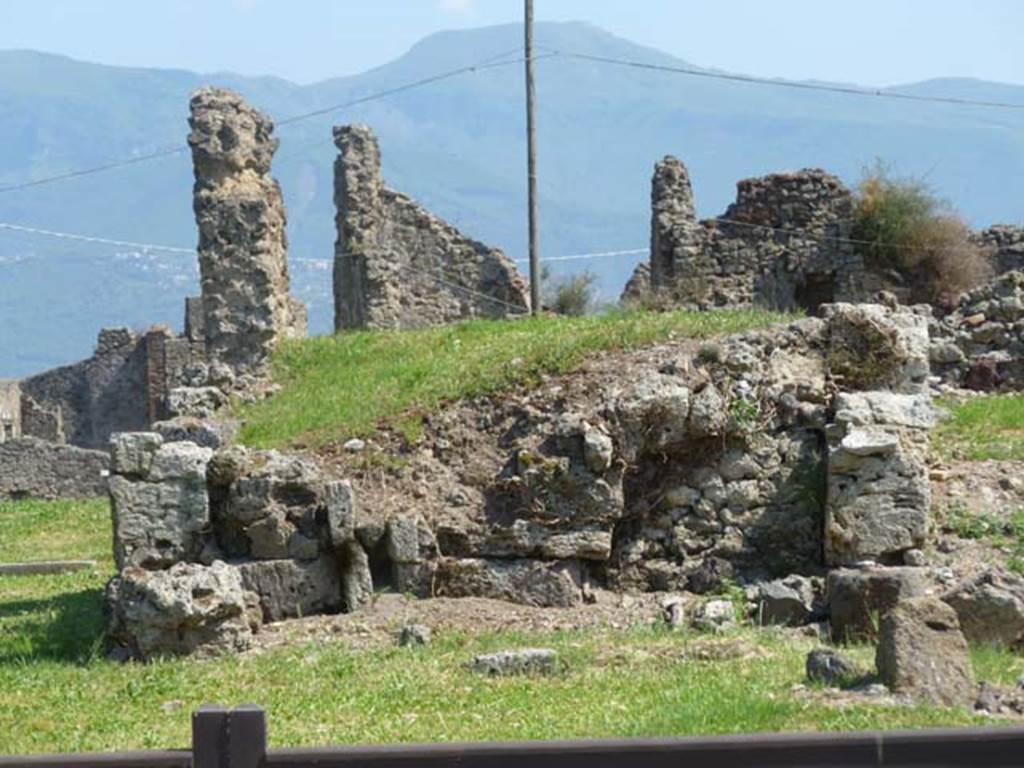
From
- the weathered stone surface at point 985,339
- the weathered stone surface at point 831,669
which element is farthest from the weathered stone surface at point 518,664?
the weathered stone surface at point 985,339

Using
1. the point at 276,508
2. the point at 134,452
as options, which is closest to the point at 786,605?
the point at 276,508

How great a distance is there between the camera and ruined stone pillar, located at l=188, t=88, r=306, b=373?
898 inches

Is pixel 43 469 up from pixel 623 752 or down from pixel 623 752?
up

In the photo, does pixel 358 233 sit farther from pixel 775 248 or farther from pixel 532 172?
pixel 775 248

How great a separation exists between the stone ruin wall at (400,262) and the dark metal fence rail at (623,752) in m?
30.3

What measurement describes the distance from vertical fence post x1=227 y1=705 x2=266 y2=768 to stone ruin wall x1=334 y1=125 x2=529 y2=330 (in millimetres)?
30264

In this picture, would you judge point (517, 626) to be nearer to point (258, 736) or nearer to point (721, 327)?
point (721, 327)

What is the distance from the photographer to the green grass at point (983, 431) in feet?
61.2

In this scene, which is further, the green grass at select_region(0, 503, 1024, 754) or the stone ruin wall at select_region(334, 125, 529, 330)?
the stone ruin wall at select_region(334, 125, 529, 330)

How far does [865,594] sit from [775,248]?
858 inches

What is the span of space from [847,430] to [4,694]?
5935mm

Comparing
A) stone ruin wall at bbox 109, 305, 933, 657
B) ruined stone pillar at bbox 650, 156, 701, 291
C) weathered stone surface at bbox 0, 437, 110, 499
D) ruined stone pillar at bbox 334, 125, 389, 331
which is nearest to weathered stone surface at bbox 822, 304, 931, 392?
stone ruin wall at bbox 109, 305, 933, 657

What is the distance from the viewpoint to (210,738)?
28.4 ft

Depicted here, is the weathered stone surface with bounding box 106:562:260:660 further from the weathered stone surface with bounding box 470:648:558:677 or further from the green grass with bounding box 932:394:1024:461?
Result: the green grass with bounding box 932:394:1024:461
